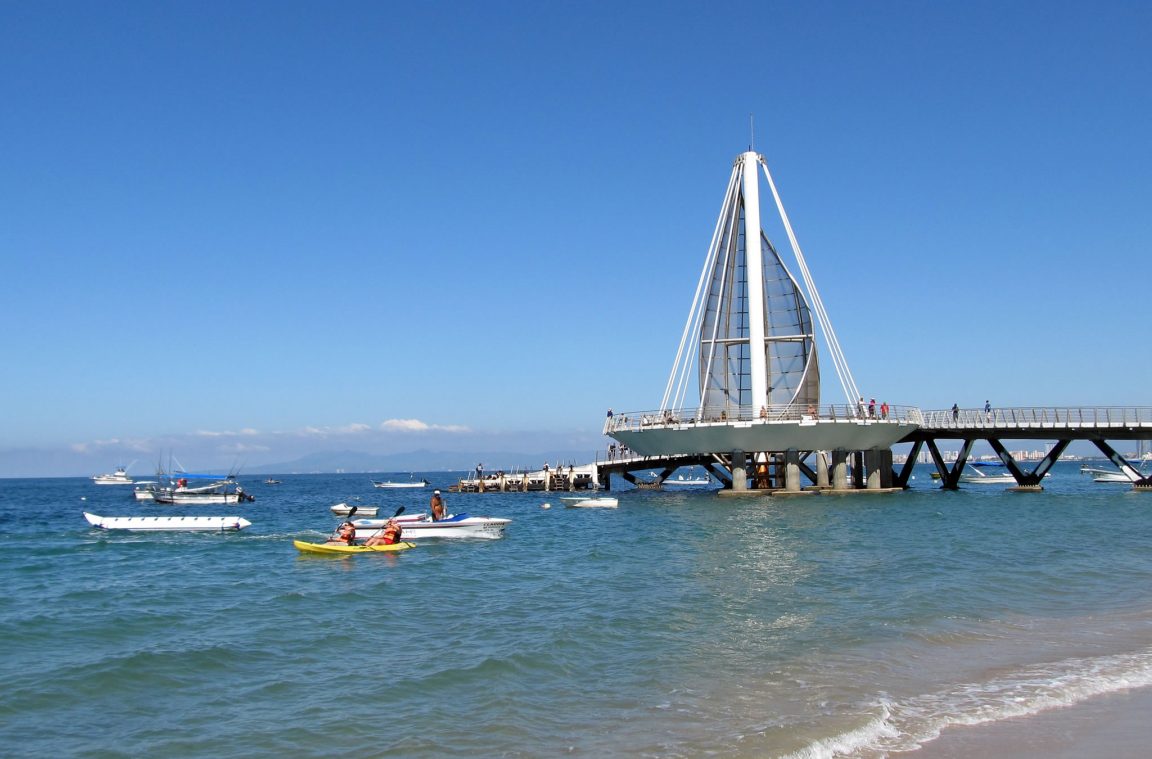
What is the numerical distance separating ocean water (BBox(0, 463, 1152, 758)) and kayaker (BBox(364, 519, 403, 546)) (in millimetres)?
756

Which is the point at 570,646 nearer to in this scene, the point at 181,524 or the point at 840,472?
the point at 181,524

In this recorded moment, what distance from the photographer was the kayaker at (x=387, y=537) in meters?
31.7

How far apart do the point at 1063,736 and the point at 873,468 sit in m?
53.0

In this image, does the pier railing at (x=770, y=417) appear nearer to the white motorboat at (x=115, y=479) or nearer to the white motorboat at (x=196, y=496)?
the white motorboat at (x=196, y=496)

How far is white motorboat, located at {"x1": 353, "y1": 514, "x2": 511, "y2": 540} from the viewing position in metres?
35.3

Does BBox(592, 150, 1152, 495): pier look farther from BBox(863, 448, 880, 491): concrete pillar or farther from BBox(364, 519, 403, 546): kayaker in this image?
BBox(364, 519, 403, 546): kayaker

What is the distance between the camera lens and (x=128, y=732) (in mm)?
12156

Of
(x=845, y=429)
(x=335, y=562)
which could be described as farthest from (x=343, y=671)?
(x=845, y=429)

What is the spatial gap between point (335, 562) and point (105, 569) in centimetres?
743

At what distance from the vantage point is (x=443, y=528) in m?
35.5

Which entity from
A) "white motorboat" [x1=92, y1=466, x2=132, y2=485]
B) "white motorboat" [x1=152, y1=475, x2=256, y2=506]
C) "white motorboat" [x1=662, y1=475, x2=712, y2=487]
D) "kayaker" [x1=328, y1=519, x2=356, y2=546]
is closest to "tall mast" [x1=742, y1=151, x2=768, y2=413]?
"kayaker" [x1=328, y1=519, x2=356, y2=546]

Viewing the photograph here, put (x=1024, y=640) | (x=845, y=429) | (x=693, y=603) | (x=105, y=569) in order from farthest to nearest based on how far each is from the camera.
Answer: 1. (x=845, y=429)
2. (x=105, y=569)
3. (x=693, y=603)
4. (x=1024, y=640)

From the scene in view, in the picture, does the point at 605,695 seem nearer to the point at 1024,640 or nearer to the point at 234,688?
the point at 234,688

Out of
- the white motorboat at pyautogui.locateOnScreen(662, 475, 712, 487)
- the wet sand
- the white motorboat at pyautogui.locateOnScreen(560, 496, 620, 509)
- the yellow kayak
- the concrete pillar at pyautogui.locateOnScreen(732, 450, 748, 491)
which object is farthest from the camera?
the white motorboat at pyautogui.locateOnScreen(662, 475, 712, 487)
